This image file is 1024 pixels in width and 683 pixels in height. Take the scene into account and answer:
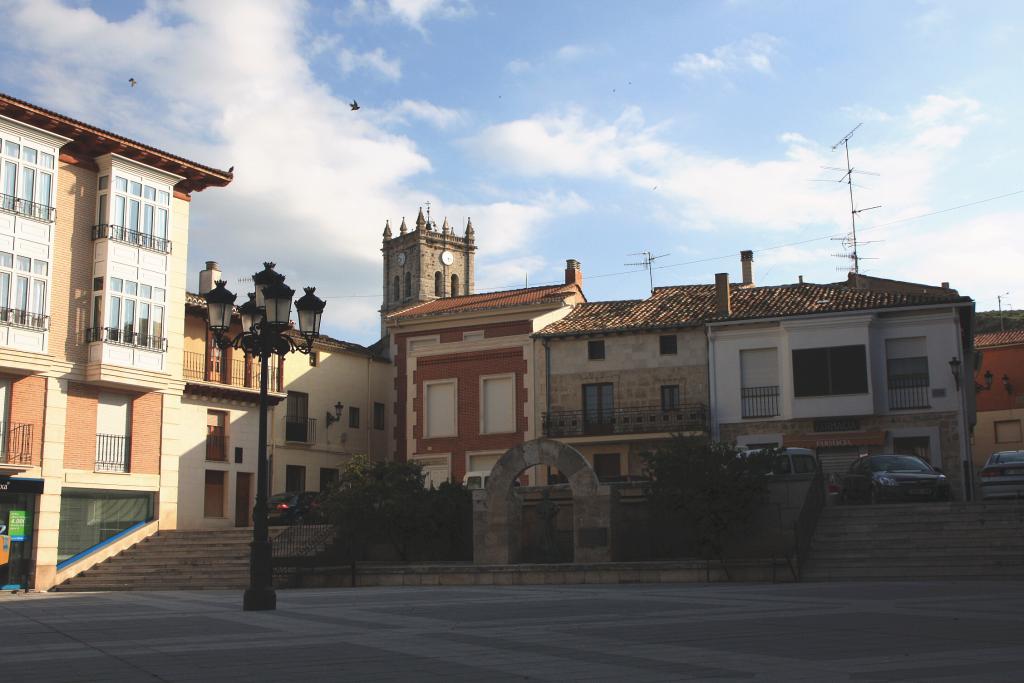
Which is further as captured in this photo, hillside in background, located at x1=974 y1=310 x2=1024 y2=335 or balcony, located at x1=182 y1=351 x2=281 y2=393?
hillside in background, located at x1=974 y1=310 x2=1024 y2=335

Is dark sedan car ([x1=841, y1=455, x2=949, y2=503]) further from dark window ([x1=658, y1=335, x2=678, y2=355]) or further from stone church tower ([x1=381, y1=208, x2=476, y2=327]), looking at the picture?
stone church tower ([x1=381, y1=208, x2=476, y2=327])

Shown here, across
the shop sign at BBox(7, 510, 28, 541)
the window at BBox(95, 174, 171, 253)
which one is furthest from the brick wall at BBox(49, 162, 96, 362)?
the shop sign at BBox(7, 510, 28, 541)

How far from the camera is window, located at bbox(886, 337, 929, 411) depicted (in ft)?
116

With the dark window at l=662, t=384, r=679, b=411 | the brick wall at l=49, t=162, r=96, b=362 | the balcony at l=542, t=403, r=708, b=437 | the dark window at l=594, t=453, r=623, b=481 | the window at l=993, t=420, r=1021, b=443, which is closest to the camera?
the brick wall at l=49, t=162, r=96, b=362

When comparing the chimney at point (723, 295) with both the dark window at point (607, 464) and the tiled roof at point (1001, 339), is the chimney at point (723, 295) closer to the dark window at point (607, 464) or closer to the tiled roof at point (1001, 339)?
the dark window at point (607, 464)

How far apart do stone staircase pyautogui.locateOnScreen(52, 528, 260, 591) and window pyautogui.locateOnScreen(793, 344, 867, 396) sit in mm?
19663

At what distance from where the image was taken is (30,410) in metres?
28.9

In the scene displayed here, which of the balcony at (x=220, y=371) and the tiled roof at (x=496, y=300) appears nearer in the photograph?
the balcony at (x=220, y=371)

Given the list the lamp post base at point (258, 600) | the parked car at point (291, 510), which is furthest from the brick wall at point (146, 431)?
the lamp post base at point (258, 600)

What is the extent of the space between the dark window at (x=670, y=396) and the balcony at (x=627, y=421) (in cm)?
29

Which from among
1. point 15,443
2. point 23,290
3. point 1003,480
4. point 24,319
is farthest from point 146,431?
point 1003,480

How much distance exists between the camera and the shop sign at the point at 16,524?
28297mm

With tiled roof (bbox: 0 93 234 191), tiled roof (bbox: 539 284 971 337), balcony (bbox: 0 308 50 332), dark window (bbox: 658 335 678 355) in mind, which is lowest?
balcony (bbox: 0 308 50 332)

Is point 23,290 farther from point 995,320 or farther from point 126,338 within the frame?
point 995,320
